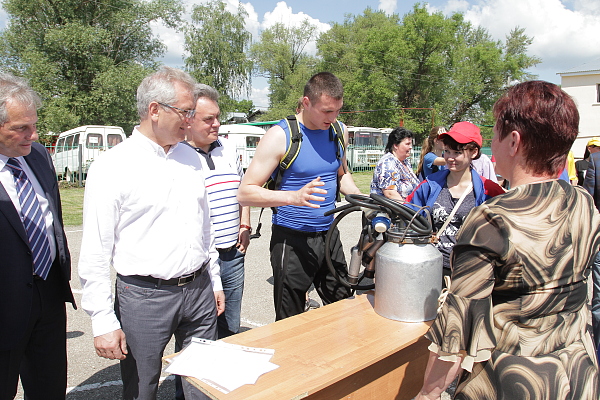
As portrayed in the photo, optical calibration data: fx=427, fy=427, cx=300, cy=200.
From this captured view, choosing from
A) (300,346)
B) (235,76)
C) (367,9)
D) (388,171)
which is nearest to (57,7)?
(235,76)

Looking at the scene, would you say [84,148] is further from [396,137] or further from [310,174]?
[310,174]

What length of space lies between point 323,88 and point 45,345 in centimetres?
205

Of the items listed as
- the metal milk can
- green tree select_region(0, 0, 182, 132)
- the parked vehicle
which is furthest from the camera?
green tree select_region(0, 0, 182, 132)

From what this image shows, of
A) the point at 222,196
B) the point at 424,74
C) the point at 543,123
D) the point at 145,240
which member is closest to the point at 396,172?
the point at 222,196

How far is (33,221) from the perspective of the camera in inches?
81.3

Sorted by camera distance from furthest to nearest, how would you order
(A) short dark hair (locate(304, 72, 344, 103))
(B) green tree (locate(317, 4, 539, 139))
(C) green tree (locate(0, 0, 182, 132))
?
(B) green tree (locate(317, 4, 539, 139))
(C) green tree (locate(0, 0, 182, 132))
(A) short dark hair (locate(304, 72, 344, 103))

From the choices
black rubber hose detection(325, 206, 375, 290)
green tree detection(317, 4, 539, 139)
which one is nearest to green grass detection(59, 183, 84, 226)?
black rubber hose detection(325, 206, 375, 290)

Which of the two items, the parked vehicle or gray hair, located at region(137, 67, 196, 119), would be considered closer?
gray hair, located at region(137, 67, 196, 119)

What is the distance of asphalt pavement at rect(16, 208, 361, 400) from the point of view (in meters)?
2.97

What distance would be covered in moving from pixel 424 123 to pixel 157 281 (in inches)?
1557

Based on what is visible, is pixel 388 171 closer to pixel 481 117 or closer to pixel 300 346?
pixel 300 346

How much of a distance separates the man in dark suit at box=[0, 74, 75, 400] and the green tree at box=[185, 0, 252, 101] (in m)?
31.4

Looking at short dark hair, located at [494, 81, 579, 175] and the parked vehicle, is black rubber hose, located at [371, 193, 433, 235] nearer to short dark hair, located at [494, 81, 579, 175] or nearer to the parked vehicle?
short dark hair, located at [494, 81, 579, 175]

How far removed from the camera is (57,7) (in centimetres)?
2345
